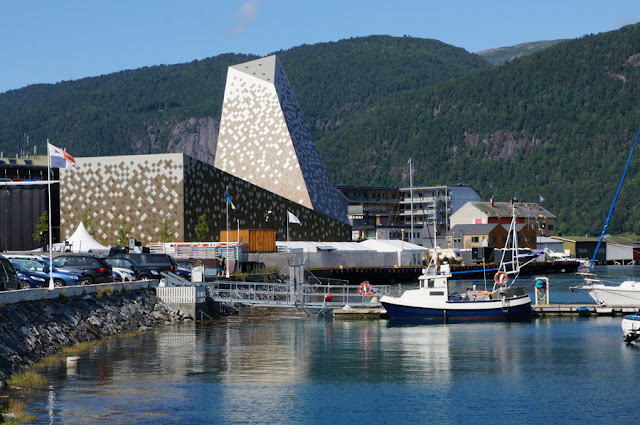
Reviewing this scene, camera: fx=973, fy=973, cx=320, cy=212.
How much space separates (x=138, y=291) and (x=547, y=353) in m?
21.9

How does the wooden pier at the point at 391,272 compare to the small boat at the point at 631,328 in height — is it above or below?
above

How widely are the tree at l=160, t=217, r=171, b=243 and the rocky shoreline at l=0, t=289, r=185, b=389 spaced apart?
134 ft

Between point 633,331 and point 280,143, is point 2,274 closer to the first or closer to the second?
point 633,331

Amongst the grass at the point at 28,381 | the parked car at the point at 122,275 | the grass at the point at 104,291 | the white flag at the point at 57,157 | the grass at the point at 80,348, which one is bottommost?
the grass at the point at 28,381

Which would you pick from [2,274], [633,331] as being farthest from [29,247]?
[633,331]

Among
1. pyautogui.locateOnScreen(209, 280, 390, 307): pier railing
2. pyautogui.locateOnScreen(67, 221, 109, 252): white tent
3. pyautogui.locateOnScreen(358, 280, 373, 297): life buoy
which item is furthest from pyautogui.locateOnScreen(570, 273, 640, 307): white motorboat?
pyautogui.locateOnScreen(67, 221, 109, 252): white tent

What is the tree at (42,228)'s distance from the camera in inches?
3885

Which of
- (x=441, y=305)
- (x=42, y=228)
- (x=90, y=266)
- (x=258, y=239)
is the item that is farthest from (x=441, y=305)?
Result: (x=42, y=228)

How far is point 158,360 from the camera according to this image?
38.2 metres

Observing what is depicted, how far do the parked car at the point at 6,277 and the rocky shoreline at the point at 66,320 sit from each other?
134 cm

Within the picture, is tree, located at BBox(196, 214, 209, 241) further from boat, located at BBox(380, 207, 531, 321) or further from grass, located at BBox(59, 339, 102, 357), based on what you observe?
grass, located at BBox(59, 339, 102, 357)

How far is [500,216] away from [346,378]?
154 meters

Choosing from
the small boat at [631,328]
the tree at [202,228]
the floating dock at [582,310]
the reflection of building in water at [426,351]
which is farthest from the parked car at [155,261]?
Answer: the tree at [202,228]

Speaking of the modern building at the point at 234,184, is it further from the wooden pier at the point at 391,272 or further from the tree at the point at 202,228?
the wooden pier at the point at 391,272
